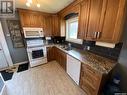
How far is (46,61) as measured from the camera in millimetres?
3172

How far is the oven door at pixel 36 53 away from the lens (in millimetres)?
2696

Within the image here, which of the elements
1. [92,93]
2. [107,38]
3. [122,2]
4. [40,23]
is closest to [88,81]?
[92,93]

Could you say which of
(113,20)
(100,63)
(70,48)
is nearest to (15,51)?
(70,48)

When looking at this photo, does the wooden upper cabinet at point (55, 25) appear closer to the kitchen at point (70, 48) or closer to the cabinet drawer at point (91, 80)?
the kitchen at point (70, 48)

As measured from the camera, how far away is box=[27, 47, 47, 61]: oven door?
106 inches

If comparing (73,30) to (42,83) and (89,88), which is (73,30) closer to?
(89,88)

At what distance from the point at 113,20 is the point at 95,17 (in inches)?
14.7

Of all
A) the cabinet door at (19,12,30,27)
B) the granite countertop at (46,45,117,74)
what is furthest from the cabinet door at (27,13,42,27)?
the granite countertop at (46,45,117,74)

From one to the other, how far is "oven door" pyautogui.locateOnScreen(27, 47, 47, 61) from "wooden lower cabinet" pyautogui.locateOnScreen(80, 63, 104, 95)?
6.27ft

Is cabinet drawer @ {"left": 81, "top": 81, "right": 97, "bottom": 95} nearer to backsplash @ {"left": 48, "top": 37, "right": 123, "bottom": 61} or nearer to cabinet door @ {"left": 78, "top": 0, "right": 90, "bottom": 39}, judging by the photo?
backsplash @ {"left": 48, "top": 37, "right": 123, "bottom": 61}

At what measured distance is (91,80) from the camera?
1.41 metres

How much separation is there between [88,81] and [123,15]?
54.0 inches

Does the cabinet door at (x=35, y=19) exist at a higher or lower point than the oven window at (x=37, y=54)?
higher

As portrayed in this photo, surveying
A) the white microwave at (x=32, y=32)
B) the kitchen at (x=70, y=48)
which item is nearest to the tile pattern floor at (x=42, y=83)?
the kitchen at (x=70, y=48)
